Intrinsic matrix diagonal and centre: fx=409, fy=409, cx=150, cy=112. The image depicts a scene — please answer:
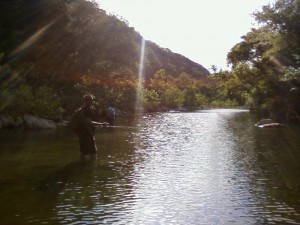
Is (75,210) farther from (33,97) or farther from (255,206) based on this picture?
(33,97)

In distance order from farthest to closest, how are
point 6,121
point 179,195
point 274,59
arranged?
point 274,59, point 6,121, point 179,195

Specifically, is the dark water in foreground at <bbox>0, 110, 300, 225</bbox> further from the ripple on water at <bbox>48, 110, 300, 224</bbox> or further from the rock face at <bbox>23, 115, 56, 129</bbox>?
the rock face at <bbox>23, 115, 56, 129</bbox>

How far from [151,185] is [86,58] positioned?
4203cm

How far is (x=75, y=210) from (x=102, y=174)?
4.58m

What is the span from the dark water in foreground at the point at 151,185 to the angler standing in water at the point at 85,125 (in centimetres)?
61

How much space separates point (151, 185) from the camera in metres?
12.2

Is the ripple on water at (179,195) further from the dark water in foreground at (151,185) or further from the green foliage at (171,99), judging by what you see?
the green foliage at (171,99)

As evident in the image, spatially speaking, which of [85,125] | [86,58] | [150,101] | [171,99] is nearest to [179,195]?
[85,125]

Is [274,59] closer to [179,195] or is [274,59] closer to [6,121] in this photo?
[6,121]

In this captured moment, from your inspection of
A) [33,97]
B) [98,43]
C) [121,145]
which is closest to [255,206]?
[121,145]

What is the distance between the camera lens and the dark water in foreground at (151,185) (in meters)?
9.06

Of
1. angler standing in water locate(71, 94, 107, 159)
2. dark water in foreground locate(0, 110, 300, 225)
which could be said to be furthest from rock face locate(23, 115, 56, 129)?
angler standing in water locate(71, 94, 107, 159)

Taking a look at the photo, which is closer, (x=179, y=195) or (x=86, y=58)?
(x=179, y=195)

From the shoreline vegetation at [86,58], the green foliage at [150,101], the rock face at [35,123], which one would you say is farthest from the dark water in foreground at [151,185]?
the green foliage at [150,101]
